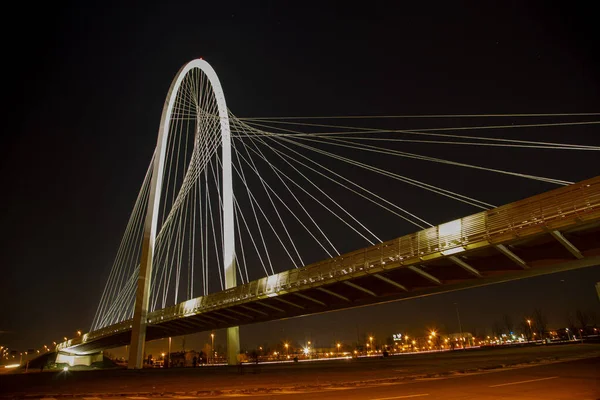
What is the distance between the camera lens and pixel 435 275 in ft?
70.7

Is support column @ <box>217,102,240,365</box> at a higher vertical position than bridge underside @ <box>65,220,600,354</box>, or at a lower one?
higher

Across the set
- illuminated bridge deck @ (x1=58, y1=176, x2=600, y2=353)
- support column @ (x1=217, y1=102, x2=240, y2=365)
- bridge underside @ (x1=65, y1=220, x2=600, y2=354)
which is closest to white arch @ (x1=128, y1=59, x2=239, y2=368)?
support column @ (x1=217, y1=102, x2=240, y2=365)

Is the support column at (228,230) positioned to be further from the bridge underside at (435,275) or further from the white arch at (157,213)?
the bridge underside at (435,275)

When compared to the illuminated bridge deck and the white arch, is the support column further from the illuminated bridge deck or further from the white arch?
the illuminated bridge deck

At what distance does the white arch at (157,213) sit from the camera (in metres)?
38.7

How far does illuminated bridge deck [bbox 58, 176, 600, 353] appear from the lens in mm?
14996

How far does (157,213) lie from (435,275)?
2969 centimetres

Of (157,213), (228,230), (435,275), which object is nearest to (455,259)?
(435,275)

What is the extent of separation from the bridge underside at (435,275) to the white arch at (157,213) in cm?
575

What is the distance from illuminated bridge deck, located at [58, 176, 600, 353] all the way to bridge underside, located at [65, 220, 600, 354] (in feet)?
0.12

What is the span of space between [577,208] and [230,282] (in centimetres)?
2777

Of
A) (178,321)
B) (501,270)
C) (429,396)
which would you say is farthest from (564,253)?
(178,321)

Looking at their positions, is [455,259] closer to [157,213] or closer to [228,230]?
[228,230]

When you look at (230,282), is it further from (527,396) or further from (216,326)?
(527,396)
